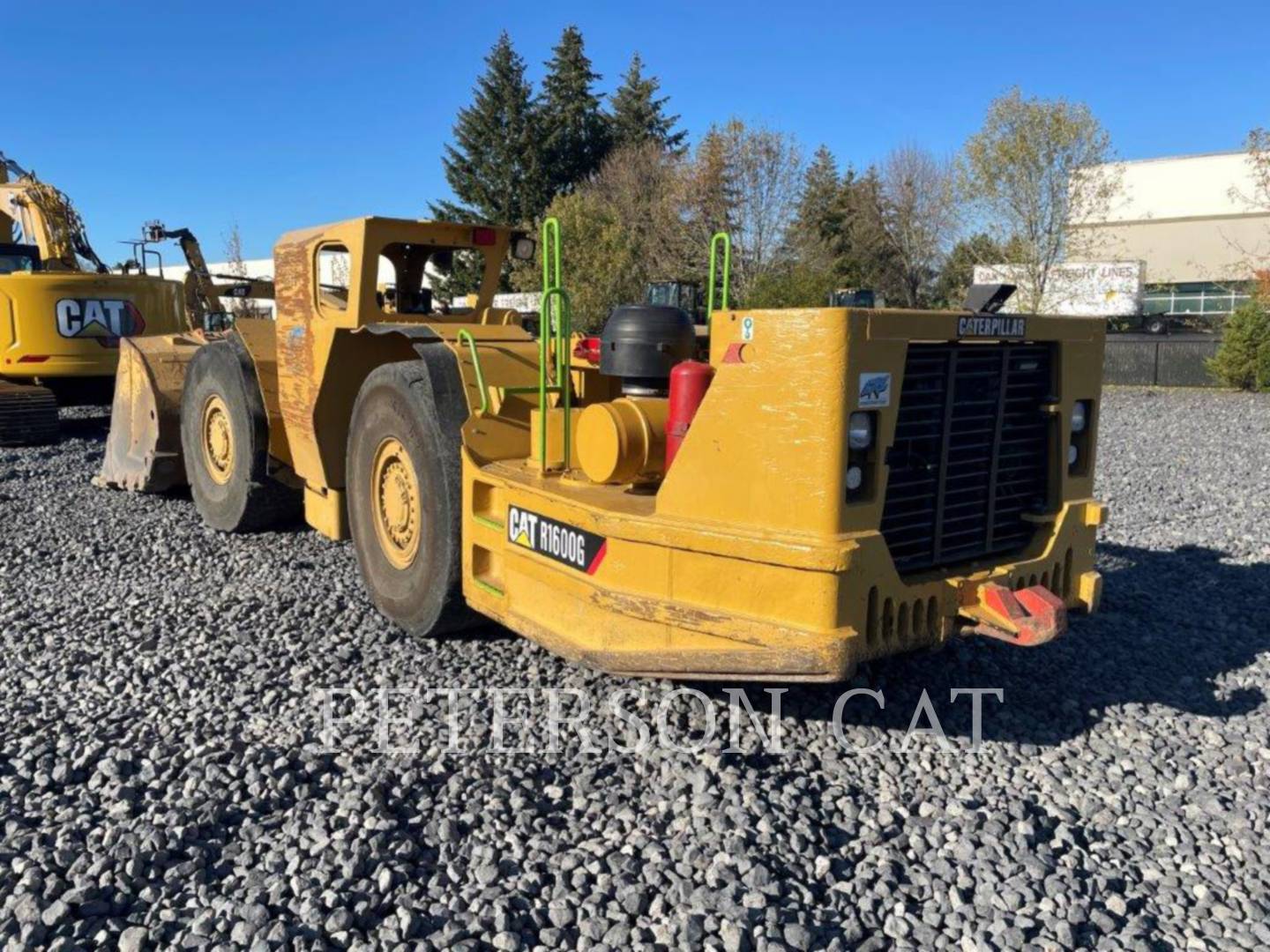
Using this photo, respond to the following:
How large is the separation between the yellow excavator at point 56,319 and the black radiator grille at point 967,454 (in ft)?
35.6

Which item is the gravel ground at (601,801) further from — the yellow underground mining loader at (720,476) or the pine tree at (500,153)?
the pine tree at (500,153)

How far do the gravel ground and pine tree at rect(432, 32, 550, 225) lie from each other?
134 ft

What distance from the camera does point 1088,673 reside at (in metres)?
4.63

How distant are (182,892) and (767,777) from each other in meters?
1.89

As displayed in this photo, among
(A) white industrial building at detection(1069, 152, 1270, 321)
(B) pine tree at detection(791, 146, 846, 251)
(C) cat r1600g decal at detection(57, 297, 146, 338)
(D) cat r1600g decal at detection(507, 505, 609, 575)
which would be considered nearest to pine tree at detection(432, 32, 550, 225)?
(B) pine tree at detection(791, 146, 846, 251)

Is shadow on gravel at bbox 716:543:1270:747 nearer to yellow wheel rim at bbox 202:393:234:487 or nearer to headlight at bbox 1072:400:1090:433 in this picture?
headlight at bbox 1072:400:1090:433

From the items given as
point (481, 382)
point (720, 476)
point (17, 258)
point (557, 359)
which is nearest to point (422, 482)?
point (481, 382)

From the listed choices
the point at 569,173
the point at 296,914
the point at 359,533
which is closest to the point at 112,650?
the point at 359,533

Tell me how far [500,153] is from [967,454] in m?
43.6

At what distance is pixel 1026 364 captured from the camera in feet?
13.3

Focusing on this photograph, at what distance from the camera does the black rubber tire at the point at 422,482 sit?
4535 mm

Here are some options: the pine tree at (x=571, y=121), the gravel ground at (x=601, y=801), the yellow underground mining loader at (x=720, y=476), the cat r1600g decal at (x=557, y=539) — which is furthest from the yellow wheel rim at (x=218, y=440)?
the pine tree at (x=571, y=121)

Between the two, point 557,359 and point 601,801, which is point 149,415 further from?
point 601,801

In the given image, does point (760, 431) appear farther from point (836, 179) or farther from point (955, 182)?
point (836, 179)
